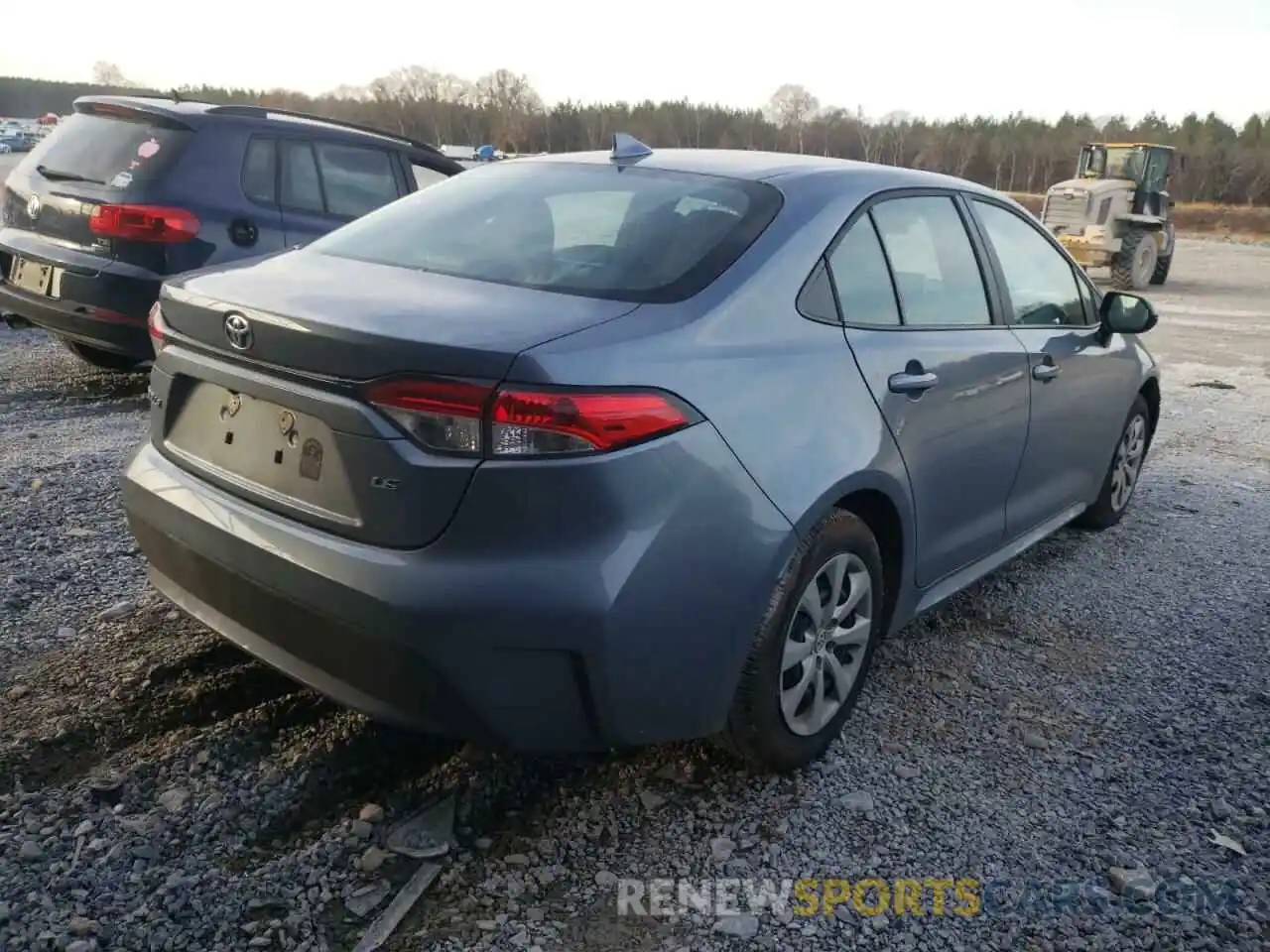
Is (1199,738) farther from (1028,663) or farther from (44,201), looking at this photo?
(44,201)

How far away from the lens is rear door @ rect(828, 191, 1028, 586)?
2953 millimetres

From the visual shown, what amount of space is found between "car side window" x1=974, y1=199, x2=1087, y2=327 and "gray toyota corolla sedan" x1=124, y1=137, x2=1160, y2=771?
452 millimetres

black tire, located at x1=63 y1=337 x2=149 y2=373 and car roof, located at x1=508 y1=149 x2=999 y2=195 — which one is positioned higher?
car roof, located at x1=508 y1=149 x2=999 y2=195

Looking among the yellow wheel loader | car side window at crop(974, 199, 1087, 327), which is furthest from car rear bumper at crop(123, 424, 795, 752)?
the yellow wheel loader

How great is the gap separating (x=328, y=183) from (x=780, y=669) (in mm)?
4960

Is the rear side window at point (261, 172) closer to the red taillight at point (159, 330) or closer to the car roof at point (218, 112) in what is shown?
the car roof at point (218, 112)

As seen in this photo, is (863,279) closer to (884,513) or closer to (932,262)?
(932,262)

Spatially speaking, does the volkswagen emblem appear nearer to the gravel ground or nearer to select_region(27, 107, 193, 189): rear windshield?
the gravel ground

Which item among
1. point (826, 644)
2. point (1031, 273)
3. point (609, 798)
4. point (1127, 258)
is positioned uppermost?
point (1031, 273)

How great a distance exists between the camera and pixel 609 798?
8.93 feet

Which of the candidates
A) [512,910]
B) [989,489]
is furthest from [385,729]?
[989,489]

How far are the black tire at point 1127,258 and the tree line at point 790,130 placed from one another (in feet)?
150

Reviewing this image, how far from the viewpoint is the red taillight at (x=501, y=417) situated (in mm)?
2100

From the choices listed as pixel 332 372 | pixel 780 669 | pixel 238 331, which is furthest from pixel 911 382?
pixel 238 331
